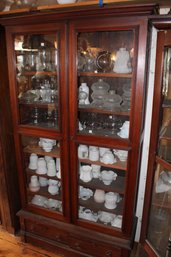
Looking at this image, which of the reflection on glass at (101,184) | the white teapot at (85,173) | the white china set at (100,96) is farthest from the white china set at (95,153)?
the white china set at (100,96)

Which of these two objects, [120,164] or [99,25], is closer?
[99,25]

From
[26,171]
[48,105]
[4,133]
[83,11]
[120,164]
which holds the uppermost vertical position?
[83,11]

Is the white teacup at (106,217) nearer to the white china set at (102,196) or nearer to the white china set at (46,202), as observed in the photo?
the white china set at (102,196)

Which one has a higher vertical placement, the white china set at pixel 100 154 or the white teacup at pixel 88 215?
the white china set at pixel 100 154

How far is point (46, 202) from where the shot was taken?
78.2 inches

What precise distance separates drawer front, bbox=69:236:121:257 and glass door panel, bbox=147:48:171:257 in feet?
1.01

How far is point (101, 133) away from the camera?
Result: 155 centimetres

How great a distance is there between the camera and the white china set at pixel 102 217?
1.70 metres

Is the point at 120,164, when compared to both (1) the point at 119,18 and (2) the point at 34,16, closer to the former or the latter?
(1) the point at 119,18

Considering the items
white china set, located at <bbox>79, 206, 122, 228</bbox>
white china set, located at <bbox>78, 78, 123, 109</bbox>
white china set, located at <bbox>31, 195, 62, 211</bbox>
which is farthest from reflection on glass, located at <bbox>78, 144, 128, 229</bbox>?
white china set, located at <bbox>78, 78, 123, 109</bbox>

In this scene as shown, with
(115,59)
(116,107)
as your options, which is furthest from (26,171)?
(115,59)

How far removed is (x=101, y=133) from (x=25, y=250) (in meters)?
1.36

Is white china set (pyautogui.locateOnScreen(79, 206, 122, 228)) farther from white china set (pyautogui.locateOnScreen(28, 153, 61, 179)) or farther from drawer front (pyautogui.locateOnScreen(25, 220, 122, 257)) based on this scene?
white china set (pyautogui.locateOnScreen(28, 153, 61, 179))

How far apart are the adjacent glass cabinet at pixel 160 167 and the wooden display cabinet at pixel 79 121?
4.1 inches
